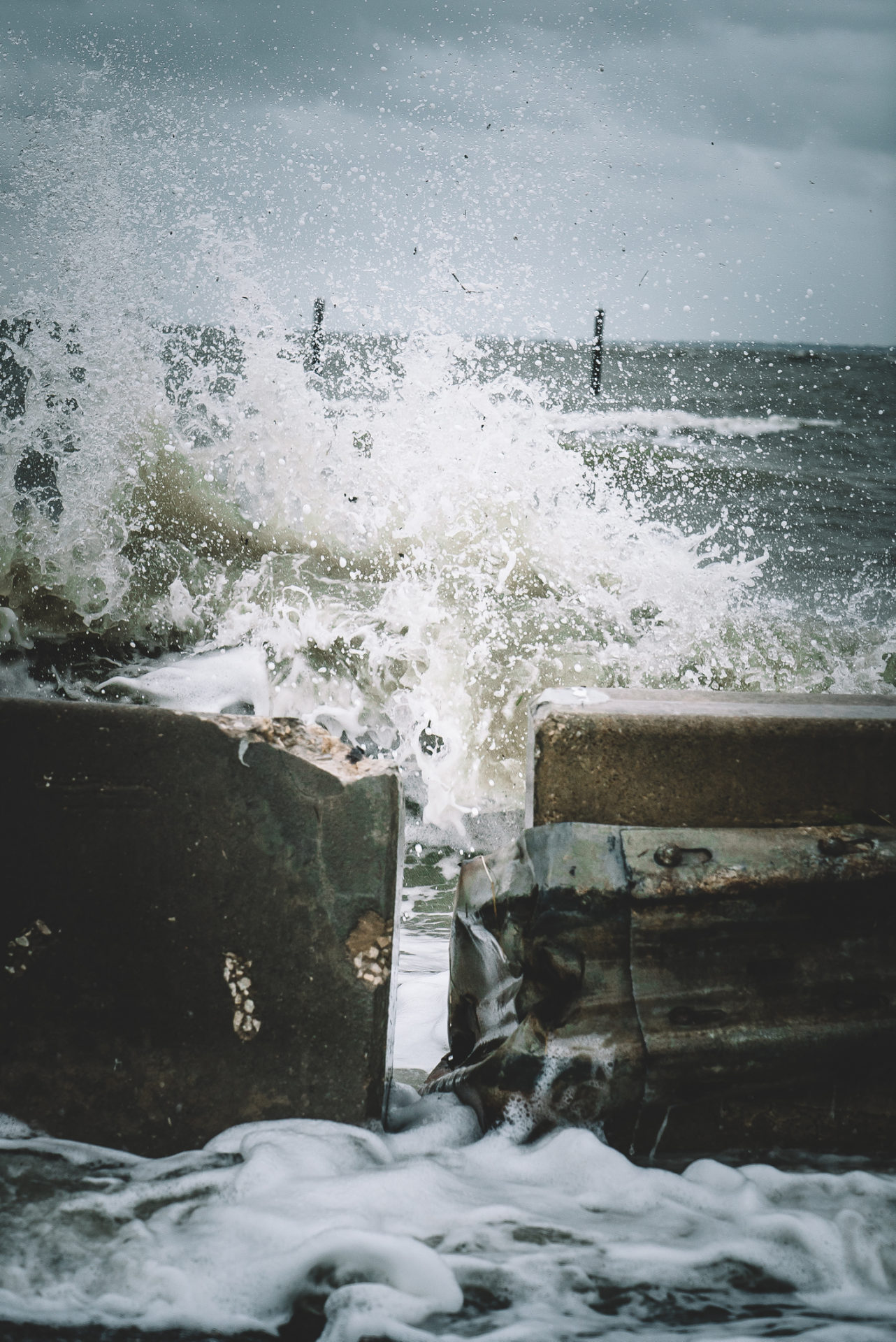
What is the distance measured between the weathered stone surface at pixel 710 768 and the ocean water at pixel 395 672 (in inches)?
22.2

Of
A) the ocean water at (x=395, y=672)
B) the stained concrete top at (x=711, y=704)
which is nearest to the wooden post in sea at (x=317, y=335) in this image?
the ocean water at (x=395, y=672)

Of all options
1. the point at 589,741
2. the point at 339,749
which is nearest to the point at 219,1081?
the point at 339,749

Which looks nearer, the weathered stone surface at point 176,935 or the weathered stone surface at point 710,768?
the weathered stone surface at point 176,935

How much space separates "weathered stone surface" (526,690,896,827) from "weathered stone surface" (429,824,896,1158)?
0.08 metres

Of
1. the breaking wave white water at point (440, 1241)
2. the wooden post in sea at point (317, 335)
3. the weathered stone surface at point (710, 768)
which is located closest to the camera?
the breaking wave white water at point (440, 1241)

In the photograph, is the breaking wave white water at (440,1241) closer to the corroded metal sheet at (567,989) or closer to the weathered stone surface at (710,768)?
the corroded metal sheet at (567,989)

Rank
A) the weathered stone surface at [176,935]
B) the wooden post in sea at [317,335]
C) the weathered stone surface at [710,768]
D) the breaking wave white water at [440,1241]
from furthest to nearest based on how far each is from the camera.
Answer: the wooden post in sea at [317,335], the weathered stone surface at [710,768], the weathered stone surface at [176,935], the breaking wave white water at [440,1241]

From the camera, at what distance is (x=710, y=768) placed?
1.52 m

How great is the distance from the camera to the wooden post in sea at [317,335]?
2788cm

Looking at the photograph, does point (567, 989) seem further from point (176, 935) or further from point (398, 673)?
point (398, 673)

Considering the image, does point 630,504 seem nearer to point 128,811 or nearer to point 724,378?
point 128,811

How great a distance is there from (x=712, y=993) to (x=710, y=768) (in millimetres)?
380

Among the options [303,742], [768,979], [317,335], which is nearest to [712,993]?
[768,979]

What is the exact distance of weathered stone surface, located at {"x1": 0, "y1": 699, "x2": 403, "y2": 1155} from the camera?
136 cm
